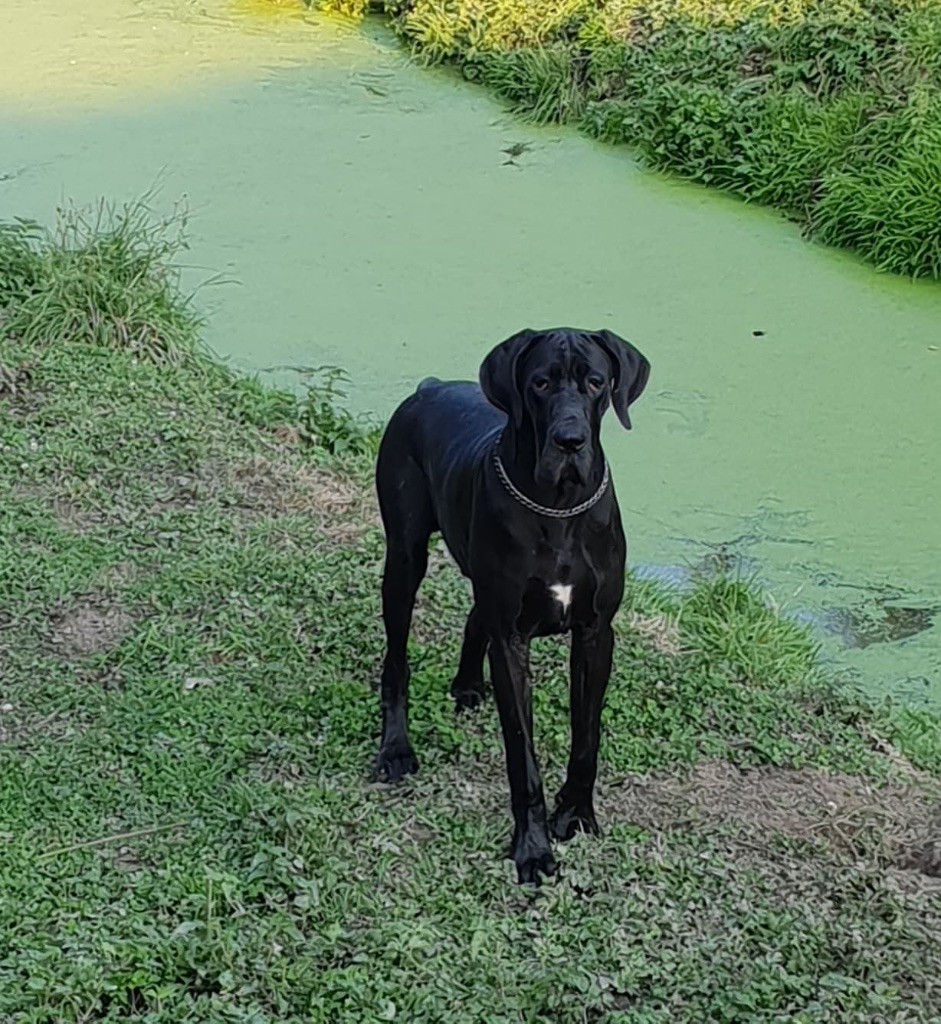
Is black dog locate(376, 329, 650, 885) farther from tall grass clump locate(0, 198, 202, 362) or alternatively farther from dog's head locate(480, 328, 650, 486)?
tall grass clump locate(0, 198, 202, 362)

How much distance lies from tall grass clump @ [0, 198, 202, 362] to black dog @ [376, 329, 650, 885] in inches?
103

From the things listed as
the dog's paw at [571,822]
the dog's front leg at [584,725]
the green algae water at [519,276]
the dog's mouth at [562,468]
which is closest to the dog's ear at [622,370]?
the dog's mouth at [562,468]

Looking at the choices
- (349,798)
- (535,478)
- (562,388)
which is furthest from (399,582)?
(562,388)

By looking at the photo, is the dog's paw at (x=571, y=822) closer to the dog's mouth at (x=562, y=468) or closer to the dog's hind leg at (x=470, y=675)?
the dog's hind leg at (x=470, y=675)

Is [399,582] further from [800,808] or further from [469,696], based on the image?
[800,808]

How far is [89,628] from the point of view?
4.16 m

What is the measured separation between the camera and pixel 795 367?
5855 millimetres

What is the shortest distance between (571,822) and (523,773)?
19cm

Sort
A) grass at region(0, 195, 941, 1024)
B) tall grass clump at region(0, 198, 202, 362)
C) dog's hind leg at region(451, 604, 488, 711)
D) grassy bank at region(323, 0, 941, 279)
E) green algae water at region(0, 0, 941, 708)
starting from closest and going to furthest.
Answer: grass at region(0, 195, 941, 1024) → dog's hind leg at region(451, 604, 488, 711) → green algae water at region(0, 0, 941, 708) → tall grass clump at region(0, 198, 202, 362) → grassy bank at region(323, 0, 941, 279)

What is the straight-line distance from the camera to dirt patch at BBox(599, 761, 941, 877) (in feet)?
10.9

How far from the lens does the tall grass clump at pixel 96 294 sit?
19.2 ft

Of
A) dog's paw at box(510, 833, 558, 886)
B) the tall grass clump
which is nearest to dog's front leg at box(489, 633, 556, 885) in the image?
dog's paw at box(510, 833, 558, 886)

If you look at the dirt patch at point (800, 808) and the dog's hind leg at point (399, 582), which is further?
the dog's hind leg at point (399, 582)

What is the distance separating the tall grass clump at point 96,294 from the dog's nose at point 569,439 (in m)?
3.18
